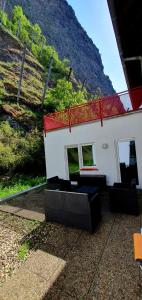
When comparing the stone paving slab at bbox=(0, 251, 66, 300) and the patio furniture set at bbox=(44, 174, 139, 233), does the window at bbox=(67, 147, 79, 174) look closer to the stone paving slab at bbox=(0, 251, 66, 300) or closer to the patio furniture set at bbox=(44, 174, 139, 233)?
the patio furniture set at bbox=(44, 174, 139, 233)

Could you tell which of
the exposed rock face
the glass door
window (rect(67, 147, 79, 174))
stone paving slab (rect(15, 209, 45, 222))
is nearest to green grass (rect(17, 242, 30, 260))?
stone paving slab (rect(15, 209, 45, 222))

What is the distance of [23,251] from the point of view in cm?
330

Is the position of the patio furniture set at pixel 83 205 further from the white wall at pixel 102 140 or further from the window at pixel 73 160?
the window at pixel 73 160

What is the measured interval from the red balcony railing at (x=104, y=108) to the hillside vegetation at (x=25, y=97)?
15.8ft

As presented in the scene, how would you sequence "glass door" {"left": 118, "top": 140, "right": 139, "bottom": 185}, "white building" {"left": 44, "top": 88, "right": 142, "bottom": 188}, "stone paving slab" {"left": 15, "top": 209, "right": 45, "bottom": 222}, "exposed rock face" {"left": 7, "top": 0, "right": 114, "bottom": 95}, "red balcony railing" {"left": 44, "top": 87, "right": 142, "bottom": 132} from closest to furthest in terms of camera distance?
"stone paving slab" {"left": 15, "top": 209, "right": 45, "bottom": 222} < "white building" {"left": 44, "top": 88, "right": 142, "bottom": 188} < "glass door" {"left": 118, "top": 140, "right": 139, "bottom": 185} < "red balcony railing" {"left": 44, "top": 87, "right": 142, "bottom": 132} < "exposed rock face" {"left": 7, "top": 0, "right": 114, "bottom": 95}

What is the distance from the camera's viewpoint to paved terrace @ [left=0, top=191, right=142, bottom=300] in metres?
2.27

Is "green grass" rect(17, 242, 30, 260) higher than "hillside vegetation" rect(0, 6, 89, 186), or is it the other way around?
"hillside vegetation" rect(0, 6, 89, 186)

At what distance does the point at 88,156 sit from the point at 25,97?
55.7 ft

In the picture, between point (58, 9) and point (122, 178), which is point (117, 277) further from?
point (58, 9)

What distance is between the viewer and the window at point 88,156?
7985 mm

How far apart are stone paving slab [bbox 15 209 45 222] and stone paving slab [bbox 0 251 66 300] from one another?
5.64 feet

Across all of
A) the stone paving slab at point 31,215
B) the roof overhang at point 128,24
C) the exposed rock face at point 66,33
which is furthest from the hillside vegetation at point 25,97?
the exposed rock face at point 66,33

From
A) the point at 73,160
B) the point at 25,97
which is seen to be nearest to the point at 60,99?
the point at 25,97

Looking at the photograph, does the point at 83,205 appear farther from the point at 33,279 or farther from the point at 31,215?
the point at 31,215
